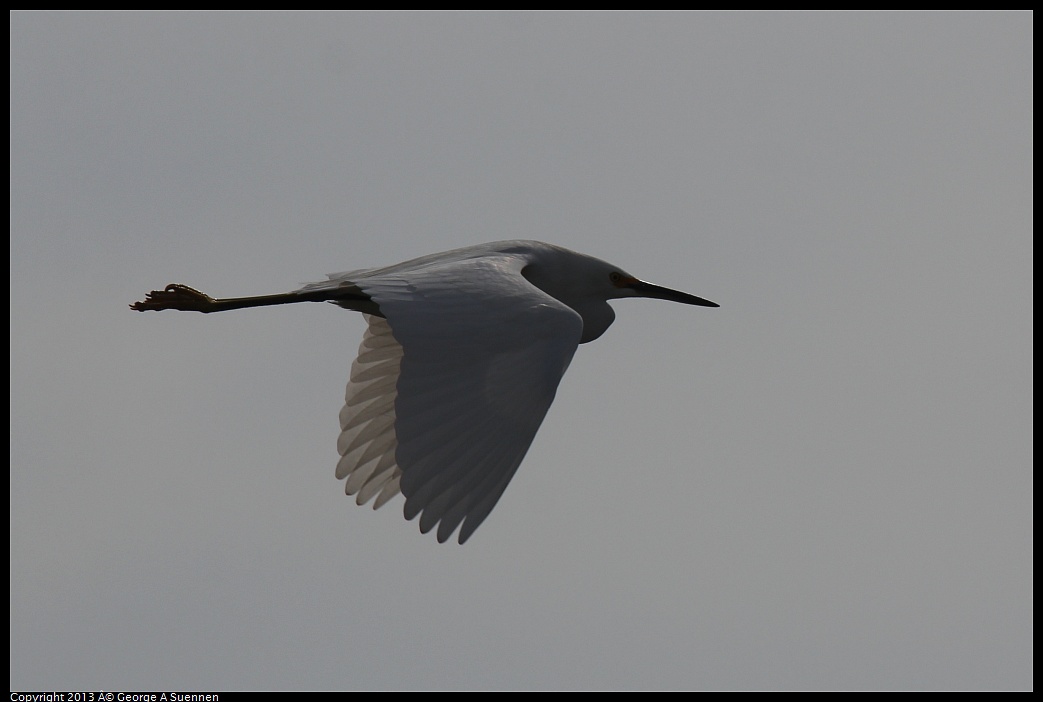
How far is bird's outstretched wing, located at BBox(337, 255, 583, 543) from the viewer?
351 inches

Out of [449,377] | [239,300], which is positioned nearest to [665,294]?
[239,300]

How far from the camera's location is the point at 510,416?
363 inches

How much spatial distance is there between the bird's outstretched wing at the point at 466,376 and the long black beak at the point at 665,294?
2.16 metres

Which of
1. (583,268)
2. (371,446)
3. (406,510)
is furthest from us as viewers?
(583,268)

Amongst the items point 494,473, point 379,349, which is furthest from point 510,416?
point 379,349

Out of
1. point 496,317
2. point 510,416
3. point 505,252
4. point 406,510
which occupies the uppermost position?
point 505,252

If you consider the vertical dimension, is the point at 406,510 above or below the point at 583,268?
below

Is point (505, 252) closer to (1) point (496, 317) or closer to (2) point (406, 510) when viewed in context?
(1) point (496, 317)

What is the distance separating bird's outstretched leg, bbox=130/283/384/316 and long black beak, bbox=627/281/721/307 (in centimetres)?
219

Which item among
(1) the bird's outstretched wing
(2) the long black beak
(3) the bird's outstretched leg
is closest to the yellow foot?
(3) the bird's outstretched leg

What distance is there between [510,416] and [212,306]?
3719 mm

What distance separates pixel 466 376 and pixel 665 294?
381 cm

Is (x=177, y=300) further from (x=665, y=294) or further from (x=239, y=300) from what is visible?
(x=665, y=294)

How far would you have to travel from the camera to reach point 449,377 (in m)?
9.22
